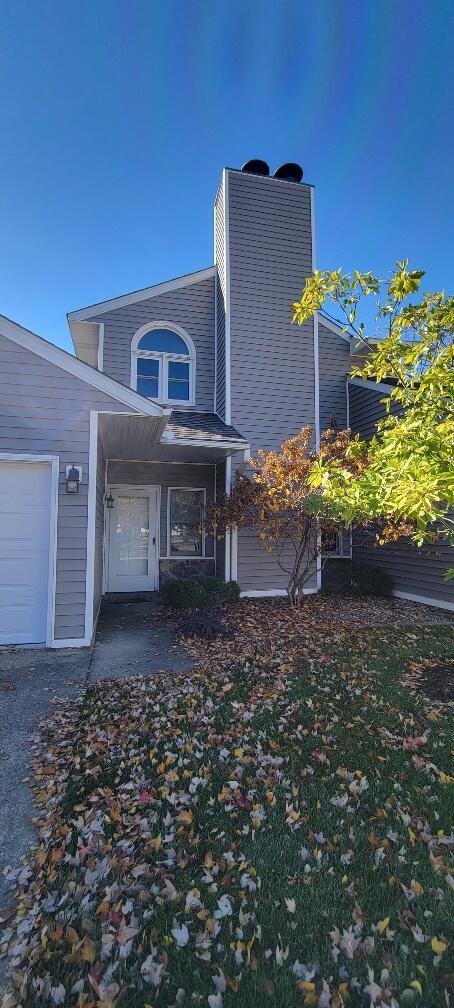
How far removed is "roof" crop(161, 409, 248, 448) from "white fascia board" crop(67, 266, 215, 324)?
2445 mm

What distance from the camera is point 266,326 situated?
9.68m

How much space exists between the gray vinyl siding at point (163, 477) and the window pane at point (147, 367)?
1.86 metres

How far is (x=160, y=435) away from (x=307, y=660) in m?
3.88

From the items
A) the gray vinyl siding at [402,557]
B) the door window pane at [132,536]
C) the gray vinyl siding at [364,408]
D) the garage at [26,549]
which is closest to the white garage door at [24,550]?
the garage at [26,549]

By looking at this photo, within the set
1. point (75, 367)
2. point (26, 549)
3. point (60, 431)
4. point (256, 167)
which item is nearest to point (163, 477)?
point (60, 431)

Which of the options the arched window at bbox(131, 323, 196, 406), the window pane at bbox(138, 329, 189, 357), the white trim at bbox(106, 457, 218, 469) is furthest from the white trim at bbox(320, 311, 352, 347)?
the white trim at bbox(106, 457, 218, 469)

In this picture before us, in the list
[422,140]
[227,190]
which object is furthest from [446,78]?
[227,190]

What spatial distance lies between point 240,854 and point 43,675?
3206 mm

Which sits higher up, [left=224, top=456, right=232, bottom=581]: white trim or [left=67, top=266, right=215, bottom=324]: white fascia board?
[left=67, top=266, right=215, bottom=324]: white fascia board

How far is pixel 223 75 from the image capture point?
6.97 meters

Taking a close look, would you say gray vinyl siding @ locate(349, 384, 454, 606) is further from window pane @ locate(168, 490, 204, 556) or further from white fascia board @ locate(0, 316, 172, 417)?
white fascia board @ locate(0, 316, 172, 417)

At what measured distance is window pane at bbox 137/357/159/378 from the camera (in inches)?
381

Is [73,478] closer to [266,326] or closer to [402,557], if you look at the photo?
[266,326]

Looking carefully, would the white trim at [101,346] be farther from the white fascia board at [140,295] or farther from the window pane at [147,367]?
the window pane at [147,367]
